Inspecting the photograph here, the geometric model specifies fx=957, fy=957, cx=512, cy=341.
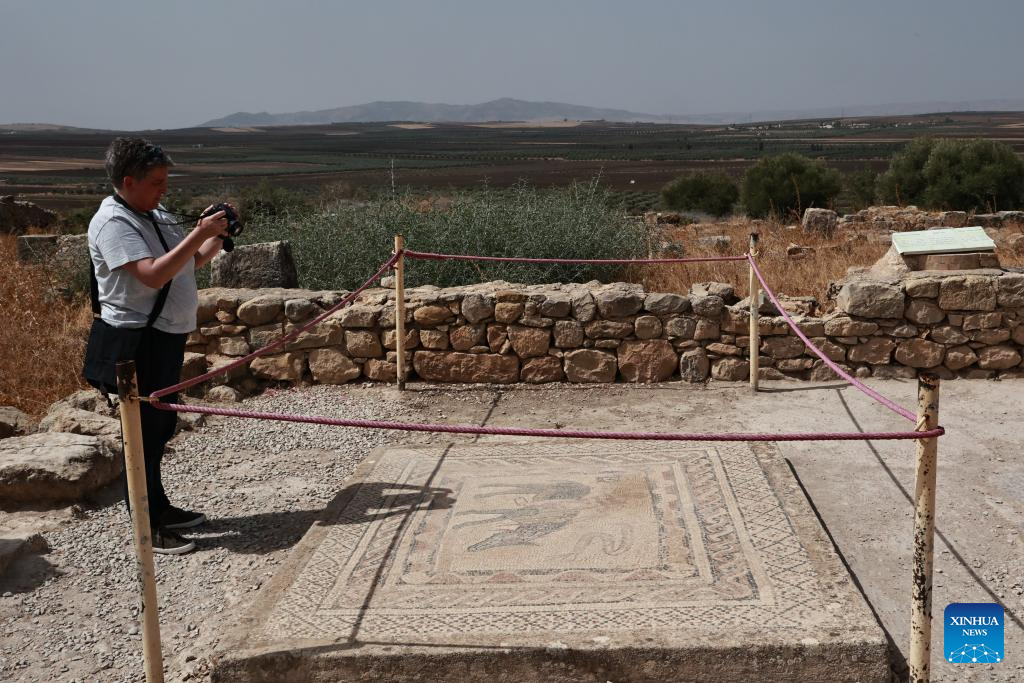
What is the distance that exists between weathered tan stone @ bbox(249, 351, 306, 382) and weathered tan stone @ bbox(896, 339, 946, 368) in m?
4.61

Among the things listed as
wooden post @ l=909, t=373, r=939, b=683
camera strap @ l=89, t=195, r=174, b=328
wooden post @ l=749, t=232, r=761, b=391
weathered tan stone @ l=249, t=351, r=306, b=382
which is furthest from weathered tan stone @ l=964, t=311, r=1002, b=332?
camera strap @ l=89, t=195, r=174, b=328

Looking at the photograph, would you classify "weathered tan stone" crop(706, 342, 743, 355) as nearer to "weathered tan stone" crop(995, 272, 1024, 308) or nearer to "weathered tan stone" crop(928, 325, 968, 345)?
"weathered tan stone" crop(928, 325, 968, 345)

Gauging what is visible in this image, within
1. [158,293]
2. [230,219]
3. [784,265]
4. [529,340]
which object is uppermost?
[230,219]

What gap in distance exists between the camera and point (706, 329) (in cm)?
724

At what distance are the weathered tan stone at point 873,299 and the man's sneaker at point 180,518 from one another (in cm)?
481

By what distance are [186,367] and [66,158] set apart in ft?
250

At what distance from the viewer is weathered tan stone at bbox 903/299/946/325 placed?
7090 mm

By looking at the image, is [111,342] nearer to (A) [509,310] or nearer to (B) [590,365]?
(A) [509,310]

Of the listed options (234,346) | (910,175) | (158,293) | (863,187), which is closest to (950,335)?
(234,346)

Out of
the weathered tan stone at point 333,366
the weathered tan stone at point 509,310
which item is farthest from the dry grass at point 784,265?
the weathered tan stone at point 333,366

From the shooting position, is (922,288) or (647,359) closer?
(922,288)

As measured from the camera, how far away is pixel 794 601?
3.68m

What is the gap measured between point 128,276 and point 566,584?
7.48ft

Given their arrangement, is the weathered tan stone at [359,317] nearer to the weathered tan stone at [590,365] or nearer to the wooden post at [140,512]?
the weathered tan stone at [590,365]
